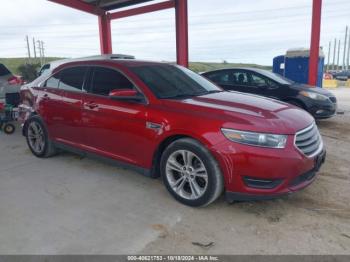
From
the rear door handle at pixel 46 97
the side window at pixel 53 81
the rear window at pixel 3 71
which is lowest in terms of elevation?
the rear door handle at pixel 46 97

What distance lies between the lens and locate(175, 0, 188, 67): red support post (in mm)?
11969

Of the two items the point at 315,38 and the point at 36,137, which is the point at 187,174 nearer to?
the point at 36,137

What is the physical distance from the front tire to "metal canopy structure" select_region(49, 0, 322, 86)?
7.34 metres

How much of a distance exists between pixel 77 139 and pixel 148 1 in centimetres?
1042

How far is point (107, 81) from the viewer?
424cm

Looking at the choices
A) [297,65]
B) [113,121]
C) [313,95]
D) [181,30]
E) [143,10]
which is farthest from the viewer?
[143,10]

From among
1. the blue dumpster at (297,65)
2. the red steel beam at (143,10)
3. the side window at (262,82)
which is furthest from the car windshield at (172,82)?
the red steel beam at (143,10)

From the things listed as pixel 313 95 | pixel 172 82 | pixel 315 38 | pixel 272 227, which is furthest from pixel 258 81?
pixel 272 227

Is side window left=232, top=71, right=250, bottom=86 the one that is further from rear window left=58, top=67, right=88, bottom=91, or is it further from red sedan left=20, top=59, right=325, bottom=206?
rear window left=58, top=67, right=88, bottom=91

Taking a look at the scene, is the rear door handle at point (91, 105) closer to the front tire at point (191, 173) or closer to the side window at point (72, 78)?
the side window at point (72, 78)

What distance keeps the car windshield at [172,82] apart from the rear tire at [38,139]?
205 centimetres

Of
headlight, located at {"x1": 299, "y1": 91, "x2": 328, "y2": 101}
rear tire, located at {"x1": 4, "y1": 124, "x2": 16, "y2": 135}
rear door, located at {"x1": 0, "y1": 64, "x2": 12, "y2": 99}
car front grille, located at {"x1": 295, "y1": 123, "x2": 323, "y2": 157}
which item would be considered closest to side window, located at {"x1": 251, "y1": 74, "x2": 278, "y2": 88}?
headlight, located at {"x1": 299, "y1": 91, "x2": 328, "y2": 101}

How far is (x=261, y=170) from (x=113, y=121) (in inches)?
76.2

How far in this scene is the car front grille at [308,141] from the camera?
3197 mm
